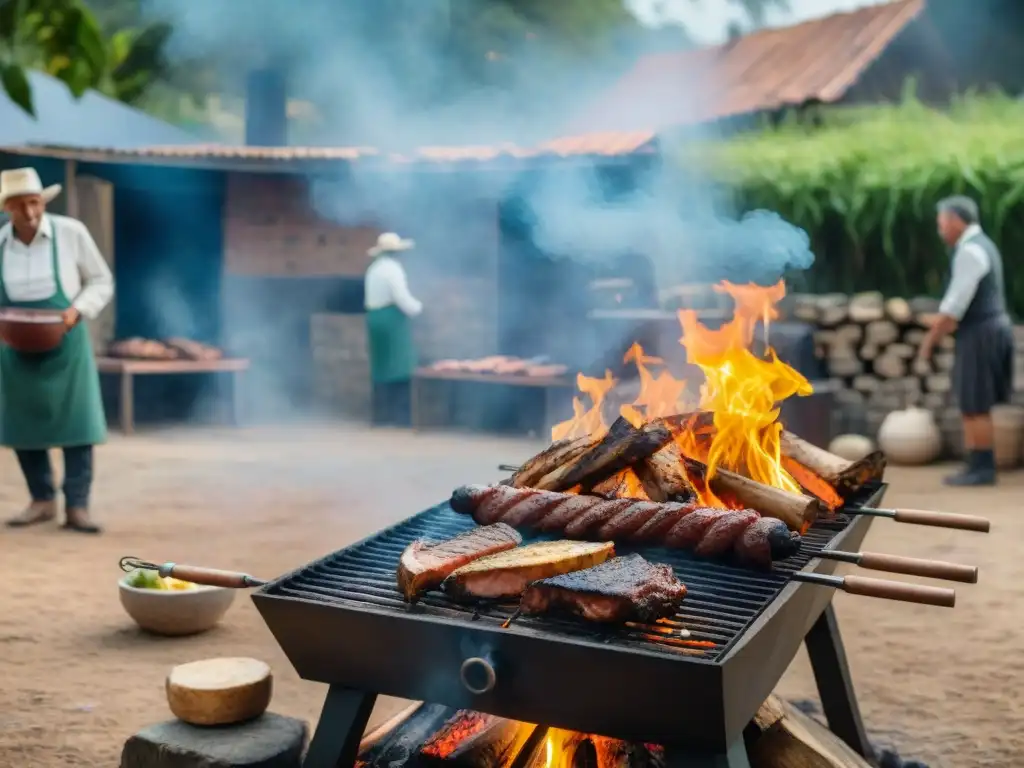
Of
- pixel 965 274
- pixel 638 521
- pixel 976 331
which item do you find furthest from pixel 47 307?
pixel 976 331

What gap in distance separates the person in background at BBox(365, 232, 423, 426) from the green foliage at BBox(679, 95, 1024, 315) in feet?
12.0

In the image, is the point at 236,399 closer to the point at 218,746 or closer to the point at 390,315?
the point at 390,315

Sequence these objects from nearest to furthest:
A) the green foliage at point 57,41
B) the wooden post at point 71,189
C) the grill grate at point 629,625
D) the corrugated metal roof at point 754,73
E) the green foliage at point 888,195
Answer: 1. the green foliage at point 57,41
2. the grill grate at point 629,625
3. the green foliage at point 888,195
4. the wooden post at point 71,189
5. the corrugated metal roof at point 754,73

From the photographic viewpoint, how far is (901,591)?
2.39 m

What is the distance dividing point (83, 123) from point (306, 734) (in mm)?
13255

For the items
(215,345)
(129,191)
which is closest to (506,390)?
(215,345)

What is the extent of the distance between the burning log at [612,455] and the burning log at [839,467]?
2.23ft

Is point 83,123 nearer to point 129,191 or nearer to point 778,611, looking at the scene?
point 129,191

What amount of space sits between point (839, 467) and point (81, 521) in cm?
531

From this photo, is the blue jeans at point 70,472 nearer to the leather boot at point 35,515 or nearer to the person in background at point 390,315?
the leather boot at point 35,515

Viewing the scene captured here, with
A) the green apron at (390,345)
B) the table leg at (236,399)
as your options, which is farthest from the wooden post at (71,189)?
the green apron at (390,345)

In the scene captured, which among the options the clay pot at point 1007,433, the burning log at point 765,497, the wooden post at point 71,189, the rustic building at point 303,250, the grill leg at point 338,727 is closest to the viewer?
the grill leg at point 338,727

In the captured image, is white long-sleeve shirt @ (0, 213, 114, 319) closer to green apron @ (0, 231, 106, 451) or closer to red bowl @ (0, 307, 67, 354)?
green apron @ (0, 231, 106, 451)

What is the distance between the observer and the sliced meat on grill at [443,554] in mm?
2512
